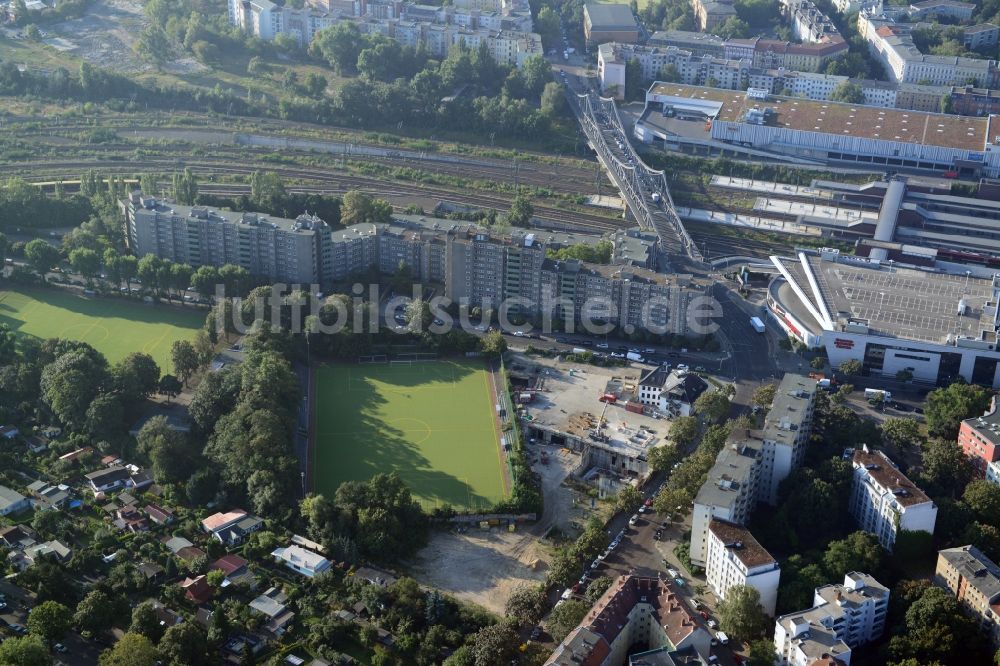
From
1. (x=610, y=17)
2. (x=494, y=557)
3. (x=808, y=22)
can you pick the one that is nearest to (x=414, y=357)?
(x=494, y=557)

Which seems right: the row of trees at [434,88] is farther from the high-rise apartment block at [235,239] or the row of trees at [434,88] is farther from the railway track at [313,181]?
the high-rise apartment block at [235,239]

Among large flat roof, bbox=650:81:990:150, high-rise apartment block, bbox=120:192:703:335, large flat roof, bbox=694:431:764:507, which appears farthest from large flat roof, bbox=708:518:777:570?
large flat roof, bbox=650:81:990:150

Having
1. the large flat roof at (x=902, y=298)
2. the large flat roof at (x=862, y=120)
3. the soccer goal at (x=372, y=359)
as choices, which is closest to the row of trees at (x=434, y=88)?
the large flat roof at (x=862, y=120)

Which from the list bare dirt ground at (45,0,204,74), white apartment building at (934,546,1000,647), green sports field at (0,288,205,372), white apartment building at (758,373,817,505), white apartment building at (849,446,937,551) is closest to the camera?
white apartment building at (934,546,1000,647)

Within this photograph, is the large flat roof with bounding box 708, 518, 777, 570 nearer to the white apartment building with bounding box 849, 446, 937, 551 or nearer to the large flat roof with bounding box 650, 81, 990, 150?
the white apartment building with bounding box 849, 446, 937, 551

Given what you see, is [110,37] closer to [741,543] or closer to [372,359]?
[372,359]
